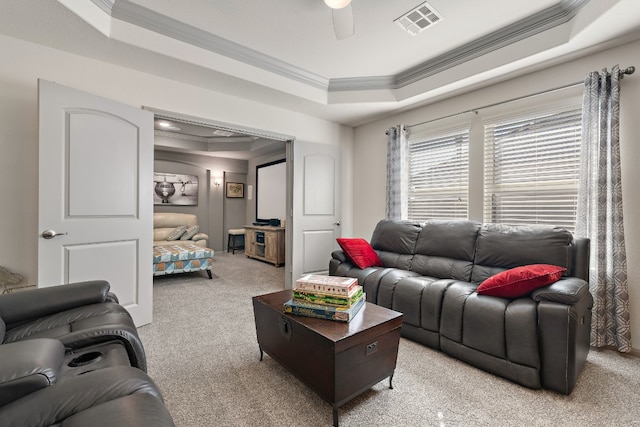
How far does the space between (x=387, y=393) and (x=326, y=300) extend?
68cm

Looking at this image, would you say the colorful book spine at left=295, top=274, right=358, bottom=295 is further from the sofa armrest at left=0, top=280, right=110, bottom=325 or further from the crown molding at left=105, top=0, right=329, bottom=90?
the crown molding at left=105, top=0, right=329, bottom=90

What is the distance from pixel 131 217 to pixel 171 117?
1115 mm

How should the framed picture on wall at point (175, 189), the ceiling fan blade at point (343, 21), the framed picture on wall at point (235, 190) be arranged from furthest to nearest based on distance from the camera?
the framed picture on wall at point (235, 190) < the framed picture on wall at point (175, 189) < the ceiling fan blade at point (343, 21)

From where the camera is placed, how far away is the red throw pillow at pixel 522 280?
192cm

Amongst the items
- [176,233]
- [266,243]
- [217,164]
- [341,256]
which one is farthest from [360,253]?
[217,164]

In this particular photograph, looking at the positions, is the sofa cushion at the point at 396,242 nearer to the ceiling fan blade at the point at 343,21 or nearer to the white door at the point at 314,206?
the white door at the point at 314,206

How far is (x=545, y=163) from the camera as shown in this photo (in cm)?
275

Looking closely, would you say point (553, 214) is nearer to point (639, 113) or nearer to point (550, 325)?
point (639, 113)

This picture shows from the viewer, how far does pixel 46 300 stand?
168 cm

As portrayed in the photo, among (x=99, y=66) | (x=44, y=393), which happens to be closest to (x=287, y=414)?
(x=44, y=393)

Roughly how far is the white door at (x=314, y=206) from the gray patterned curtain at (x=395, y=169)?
31.7 inches

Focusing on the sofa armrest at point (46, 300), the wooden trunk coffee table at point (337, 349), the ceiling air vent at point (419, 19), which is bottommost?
the wooden trunk coffee table at point (337, 349)

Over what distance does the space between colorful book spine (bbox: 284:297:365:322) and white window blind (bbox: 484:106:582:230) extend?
2.17m

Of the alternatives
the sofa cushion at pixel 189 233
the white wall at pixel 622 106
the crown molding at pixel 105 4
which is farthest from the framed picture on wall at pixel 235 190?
the crown molding at pixel 105 4
